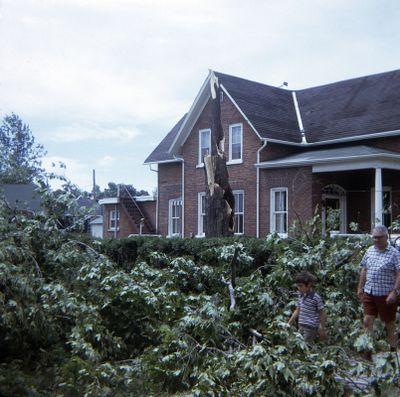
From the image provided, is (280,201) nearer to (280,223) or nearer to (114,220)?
(280,223)

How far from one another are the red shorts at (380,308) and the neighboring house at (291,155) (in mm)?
11127

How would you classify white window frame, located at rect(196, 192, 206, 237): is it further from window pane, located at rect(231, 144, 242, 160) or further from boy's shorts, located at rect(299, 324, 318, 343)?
boy's shorts, located at rect(299, 324, 318, 343)

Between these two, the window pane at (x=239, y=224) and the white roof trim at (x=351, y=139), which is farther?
the window pane at (x=239, y=224)

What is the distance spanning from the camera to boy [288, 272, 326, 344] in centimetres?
648

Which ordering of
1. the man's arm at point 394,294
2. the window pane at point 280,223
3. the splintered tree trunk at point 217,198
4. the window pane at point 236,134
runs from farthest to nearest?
the window pane at point 236,134
the window pane at point 280,223
the splintered tree trunk at point 217,198
the man's arm at point 394,294

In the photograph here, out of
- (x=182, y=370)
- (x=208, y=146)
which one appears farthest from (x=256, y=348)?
(x=208, y=146)

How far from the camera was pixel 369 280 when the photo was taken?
7.39 meters

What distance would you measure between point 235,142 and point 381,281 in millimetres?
16529

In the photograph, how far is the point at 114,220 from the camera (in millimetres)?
29359

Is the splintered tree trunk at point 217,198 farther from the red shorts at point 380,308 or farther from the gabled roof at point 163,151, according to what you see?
the red shorts at point 380,308

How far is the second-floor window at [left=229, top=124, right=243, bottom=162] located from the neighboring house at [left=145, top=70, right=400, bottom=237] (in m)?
0.04

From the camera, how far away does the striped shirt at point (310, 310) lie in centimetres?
651

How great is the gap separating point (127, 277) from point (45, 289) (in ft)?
3.57

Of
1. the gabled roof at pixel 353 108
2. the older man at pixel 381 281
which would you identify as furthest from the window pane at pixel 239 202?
the older man at pixel 381 281
